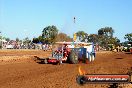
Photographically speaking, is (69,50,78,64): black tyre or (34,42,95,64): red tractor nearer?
(69,50,78,64): black tyre

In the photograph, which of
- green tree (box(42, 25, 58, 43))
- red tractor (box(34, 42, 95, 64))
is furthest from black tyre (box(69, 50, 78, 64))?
green tree (box(42, 25, 58, 43))

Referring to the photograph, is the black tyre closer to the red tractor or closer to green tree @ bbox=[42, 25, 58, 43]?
the red tractor

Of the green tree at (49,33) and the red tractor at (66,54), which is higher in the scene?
the green tree at (49,33)

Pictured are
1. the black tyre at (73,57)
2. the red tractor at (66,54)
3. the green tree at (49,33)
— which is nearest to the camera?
the black tyre at (73,57)

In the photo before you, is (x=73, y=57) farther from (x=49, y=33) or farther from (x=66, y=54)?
(x=49, y=33)

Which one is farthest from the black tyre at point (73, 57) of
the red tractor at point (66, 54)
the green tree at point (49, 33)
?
the green tree at point (49, 33)

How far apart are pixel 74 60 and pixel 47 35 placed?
248 feet

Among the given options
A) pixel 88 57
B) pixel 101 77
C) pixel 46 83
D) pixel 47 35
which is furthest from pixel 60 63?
pixel 47 35

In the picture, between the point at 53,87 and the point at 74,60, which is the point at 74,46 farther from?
the point at 53,87

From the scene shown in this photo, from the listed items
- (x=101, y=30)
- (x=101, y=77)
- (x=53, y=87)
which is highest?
(x=101, y=30)

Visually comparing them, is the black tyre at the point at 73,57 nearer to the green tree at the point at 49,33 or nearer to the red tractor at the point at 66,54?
the red tractor at the point at 66,54

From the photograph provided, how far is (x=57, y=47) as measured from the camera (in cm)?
2420

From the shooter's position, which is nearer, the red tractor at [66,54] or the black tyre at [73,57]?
the black tyre at [73,57]

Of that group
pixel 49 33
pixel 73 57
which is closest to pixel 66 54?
pixel 73 57
